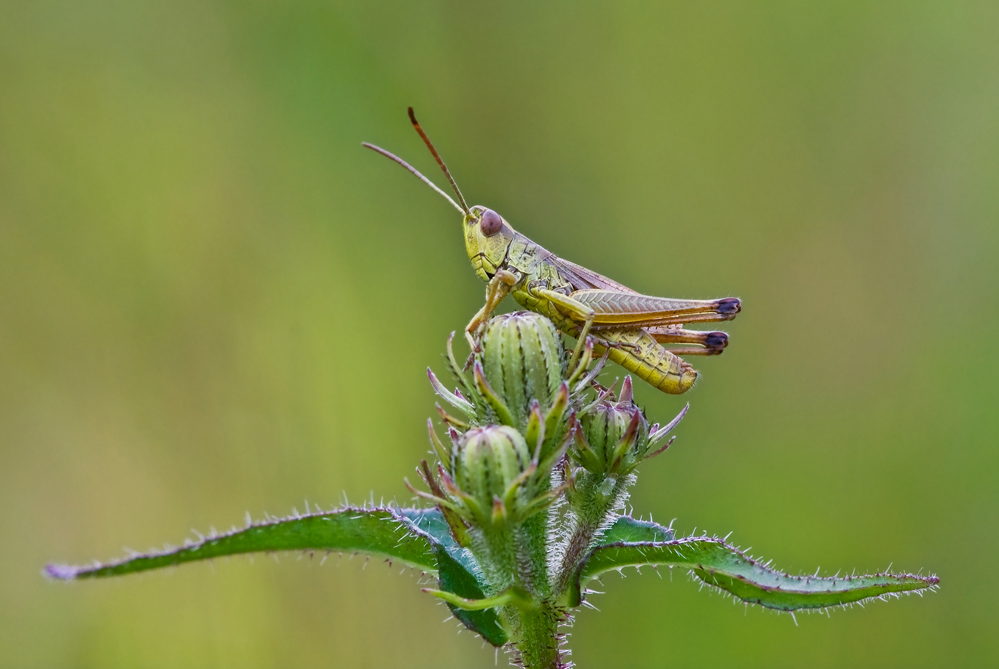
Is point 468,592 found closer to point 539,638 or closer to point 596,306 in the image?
point 539,638

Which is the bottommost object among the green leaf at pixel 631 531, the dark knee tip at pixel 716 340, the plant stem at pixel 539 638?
the plant stem at pixel 539 638

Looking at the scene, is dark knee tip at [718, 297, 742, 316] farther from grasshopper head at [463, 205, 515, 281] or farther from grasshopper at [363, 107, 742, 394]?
grasshopper head at [463, 205, 515, 281]

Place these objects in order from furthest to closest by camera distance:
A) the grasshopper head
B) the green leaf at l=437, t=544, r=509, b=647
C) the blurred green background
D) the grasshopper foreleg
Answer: the blurred green background, the grasshopper head, the grasshopper foreleg, the green leaf at l=437, t=544, r=509, b=647

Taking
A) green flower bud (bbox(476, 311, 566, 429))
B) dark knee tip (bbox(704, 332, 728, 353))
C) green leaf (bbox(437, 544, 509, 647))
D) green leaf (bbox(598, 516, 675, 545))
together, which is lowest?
green leaf (bbox(437, 544, 509, 647))

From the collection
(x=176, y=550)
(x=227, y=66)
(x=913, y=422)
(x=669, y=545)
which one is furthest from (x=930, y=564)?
(x=227, y=66)

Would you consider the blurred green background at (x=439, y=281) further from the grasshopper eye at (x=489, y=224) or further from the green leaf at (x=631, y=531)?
the green leaf at (x=631, y=531)

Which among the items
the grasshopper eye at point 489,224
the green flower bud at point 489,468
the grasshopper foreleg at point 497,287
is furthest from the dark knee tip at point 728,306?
the green flower bud at point 489,468

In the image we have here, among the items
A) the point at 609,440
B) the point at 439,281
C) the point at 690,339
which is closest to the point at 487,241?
the point at 690,339

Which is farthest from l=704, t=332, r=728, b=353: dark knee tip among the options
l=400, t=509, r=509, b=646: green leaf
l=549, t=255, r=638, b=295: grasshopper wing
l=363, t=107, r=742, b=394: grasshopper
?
l=400, t=509, r=509, b=646: green leaf

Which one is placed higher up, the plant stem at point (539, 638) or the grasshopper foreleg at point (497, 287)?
the grasshopper foreleg at point (497, 287)
